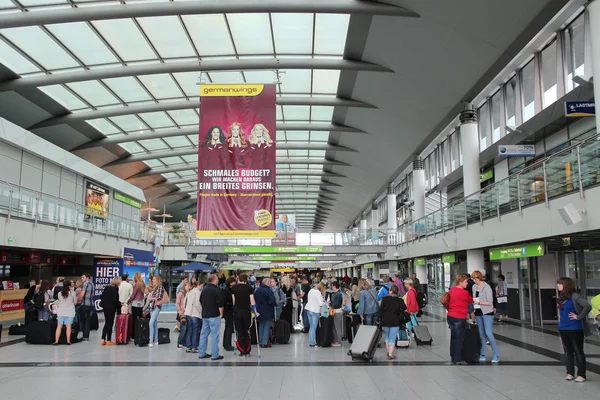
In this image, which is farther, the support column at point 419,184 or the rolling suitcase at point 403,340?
the support column at point 419,184

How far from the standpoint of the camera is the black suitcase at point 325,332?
37.3ft

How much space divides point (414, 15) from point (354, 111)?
11.9m

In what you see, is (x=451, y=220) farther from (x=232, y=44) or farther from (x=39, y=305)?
(x=39, y=305)

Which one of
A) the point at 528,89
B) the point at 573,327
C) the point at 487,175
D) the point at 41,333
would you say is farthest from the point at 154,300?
the point at 487,175

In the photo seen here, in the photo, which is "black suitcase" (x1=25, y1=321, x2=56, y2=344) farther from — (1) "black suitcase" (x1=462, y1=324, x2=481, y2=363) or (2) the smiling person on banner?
(1) "black suitcase" (x1=462, y1=324, x2=481, y2=363)

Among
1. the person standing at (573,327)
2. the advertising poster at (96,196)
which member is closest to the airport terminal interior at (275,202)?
the person standing at (573,327)

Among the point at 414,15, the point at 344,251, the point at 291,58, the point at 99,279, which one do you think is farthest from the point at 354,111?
the point at 99,279

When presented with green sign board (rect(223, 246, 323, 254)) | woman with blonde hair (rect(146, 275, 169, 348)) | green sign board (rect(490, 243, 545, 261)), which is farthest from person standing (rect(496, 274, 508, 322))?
green sign board (rect(223, 246, 323, 254))

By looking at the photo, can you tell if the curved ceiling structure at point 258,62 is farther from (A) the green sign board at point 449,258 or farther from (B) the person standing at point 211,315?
(B) the person standing at point 211,315

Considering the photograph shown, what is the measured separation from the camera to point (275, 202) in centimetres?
1922

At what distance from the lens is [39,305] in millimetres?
12781

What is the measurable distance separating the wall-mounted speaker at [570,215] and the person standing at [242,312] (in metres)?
6.25

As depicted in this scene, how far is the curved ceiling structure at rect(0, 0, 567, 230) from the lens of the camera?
652 inches

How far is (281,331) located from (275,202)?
26.2 ft
